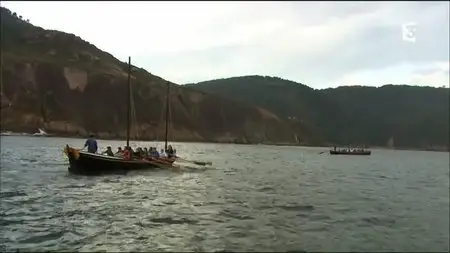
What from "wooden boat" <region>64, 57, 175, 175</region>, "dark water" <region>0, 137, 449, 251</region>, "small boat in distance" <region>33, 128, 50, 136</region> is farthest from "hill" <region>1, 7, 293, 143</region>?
"dark water" <region>0, 137, 449, 251</region>

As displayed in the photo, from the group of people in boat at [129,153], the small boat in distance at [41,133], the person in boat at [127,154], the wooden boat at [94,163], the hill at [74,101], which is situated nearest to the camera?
the wooden boat at [94,163]

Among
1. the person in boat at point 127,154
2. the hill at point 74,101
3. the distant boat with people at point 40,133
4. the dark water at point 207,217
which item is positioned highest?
the hill at point 74,101

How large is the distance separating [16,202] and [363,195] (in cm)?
2241

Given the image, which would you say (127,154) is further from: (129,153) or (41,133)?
(41,133)

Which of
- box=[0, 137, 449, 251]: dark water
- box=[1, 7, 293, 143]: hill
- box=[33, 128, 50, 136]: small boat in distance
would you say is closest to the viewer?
box=[0, 137, 449, 251]: dark water

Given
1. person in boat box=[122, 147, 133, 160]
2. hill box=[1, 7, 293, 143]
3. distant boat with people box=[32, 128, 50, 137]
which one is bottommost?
person in boat box=[122, 147, 133, 160]

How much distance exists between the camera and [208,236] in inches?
775

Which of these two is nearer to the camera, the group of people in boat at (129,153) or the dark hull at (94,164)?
the dark hull at (94,164)

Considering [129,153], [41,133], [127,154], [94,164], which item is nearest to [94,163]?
[94,164]

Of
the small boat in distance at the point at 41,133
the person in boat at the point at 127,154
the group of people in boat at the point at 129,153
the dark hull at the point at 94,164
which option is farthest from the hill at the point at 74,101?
the dark hull at the point at 94,164

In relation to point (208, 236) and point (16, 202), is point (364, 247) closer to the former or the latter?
point (208, 236)

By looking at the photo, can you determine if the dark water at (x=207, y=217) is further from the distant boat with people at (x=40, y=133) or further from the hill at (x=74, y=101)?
the hill at (x=74, y=101)

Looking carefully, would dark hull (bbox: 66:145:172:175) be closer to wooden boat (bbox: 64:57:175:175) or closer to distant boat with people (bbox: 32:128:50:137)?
wooden boat (bbox: 64:57:175:175)

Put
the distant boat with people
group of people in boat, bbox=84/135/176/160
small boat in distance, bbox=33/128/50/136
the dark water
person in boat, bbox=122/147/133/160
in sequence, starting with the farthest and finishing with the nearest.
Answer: small boat in distance, bbox=33/128/50/136 < the distant boat with people < person in boat, bbox=122/147/133/160 < group of people in boat, bbox=84/135/176/160 < the dark water
